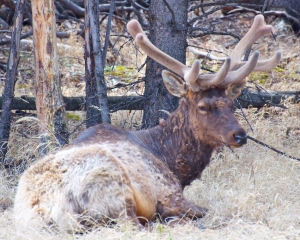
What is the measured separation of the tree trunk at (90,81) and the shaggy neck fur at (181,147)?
178 centimetres

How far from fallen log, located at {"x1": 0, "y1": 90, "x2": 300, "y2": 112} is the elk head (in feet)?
6.19

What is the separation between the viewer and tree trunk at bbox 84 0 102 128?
7.86 metres

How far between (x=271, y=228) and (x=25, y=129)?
5.09m

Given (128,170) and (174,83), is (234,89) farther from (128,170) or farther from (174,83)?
(128,170)

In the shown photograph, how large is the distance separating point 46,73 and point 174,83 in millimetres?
1881

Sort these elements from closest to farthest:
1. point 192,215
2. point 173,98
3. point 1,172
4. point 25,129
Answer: point 192,215 < point 1,172 < point 173,98 < point 25,129

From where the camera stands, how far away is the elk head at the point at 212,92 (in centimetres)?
571

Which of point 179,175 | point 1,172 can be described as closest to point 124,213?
point 179,175

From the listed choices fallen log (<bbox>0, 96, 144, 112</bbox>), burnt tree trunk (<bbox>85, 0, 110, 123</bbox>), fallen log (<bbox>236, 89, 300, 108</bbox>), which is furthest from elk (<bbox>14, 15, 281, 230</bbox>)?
fallen log (<bbox>236, 89, 300, 108</bbox>)

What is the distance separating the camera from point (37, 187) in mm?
5219

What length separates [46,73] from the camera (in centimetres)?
728

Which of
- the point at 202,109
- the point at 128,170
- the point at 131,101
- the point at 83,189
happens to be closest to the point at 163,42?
the point at 131,101

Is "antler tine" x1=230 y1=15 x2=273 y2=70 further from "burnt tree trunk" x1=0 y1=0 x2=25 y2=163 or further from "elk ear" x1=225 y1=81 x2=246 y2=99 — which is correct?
"burnt tree trunk" x1=0 y1=0 x2=25 y2=163

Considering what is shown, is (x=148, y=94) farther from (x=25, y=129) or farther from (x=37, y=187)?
(x=37, y=187)
